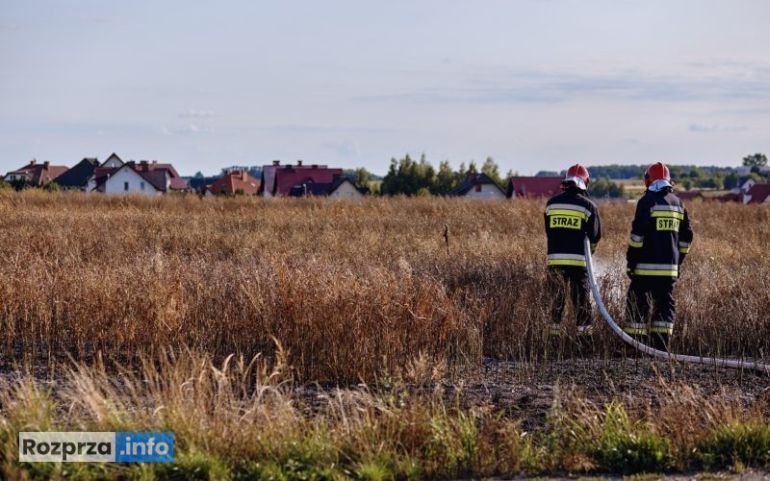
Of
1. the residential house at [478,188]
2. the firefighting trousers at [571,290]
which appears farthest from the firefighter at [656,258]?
the residential house at [478,188]

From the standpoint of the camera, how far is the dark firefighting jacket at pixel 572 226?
32.0 ft

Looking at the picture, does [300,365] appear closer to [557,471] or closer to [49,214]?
[557,471]

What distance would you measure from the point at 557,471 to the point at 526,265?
719cm

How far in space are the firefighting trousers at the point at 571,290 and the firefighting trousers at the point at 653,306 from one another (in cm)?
45

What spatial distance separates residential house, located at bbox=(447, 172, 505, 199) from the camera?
61844 mm

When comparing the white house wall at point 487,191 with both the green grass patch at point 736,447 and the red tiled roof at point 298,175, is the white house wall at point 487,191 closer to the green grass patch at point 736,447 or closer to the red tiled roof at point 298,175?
the red tiled roof at point 298,175

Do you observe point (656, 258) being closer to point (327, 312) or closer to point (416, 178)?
point (327, 312)

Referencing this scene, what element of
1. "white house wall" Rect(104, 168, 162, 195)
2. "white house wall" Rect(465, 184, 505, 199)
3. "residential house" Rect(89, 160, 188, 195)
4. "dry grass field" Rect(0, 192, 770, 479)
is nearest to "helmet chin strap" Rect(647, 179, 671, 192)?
"dry grass field" Rect(0, 192, 770, 479)

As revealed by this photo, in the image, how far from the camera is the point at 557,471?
576cm

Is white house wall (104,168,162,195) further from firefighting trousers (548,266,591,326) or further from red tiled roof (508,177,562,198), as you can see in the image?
firefighting trousers (548,266,591,326)

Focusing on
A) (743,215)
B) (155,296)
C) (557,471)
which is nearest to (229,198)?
(743,215)

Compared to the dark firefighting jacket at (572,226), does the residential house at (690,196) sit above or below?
above

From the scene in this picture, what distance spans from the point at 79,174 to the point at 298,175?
65.5 ft

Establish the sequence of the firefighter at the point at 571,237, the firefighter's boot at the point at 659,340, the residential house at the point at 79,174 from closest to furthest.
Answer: the firefighter's boot at the point at 659,340, the firefighter at the point at 571,237, the residential house at the point at 79,174
